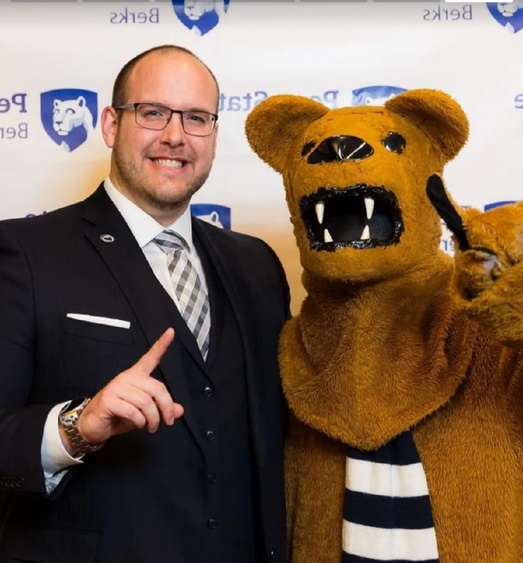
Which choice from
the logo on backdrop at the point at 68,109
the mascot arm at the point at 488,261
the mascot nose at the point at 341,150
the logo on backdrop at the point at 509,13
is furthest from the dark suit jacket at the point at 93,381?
the logo on backdrop at the point at 509,13

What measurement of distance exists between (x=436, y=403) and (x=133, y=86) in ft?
2.60

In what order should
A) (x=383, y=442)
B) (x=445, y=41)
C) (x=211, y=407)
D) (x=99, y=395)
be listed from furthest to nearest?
1. (x=445, y=41)
2. (x=211, y=407)
3. (x=383, y=442)
4. (x=99, y=395)

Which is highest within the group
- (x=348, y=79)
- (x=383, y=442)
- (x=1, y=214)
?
(x=348, y=79)

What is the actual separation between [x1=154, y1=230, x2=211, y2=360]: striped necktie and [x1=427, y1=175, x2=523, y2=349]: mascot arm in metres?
0.51

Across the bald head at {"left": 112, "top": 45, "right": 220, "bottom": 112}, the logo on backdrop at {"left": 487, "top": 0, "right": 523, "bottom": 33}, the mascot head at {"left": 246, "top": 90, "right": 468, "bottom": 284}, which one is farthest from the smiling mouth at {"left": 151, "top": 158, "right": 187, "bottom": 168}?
the logo on backdrop at {"left": 487, "top": 0, "right": 523, "bottom": 33}

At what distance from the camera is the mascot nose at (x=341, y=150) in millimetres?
1078

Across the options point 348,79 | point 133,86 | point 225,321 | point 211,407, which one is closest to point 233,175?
point 348,79

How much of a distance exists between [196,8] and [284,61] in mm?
247

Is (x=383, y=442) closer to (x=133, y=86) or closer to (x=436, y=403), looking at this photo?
(x=436, y=403)

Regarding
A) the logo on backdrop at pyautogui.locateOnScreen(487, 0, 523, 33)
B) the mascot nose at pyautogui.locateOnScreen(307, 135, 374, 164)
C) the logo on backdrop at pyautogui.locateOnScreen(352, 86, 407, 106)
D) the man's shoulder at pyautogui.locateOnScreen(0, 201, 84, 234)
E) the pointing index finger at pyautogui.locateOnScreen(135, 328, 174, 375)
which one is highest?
the logo on backdrop at pyautogui.locateOnScreen(487, 0, 523, 33)

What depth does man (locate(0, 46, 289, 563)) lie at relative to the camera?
3.67ft

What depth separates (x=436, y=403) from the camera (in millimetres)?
1102

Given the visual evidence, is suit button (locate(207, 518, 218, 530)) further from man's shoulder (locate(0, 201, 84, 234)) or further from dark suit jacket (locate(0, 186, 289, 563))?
man's shoulder (locate(0, 201, 84, 234))

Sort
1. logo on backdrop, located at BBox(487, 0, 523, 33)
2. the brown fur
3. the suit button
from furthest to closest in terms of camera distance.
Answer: logo on backdrop, located at BBox(487, 0, 523, 33) → the suit button → the brown fur
